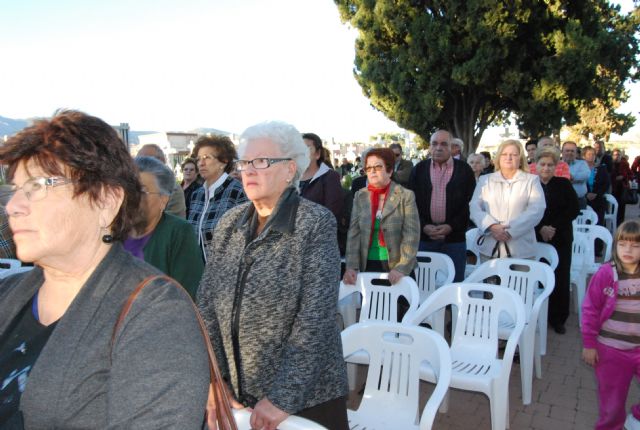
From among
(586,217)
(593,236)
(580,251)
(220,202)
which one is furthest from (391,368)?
(586,217)

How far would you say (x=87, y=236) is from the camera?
122 centimetres

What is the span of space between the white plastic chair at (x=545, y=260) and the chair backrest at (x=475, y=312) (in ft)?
3.39

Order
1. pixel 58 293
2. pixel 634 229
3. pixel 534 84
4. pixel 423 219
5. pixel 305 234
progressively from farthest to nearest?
1. pixel 534 84
2. pixel 423 219
3. pixel 634 229
4. pixel 305 234
5. pixel 58 293

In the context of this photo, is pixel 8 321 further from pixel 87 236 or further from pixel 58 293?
pixel 87 236

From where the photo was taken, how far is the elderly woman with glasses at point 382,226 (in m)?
3.80

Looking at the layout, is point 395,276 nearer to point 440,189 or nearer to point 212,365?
point 440,189

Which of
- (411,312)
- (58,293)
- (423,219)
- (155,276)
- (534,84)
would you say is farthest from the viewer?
(534,84)

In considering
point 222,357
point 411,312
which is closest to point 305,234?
point 222,357

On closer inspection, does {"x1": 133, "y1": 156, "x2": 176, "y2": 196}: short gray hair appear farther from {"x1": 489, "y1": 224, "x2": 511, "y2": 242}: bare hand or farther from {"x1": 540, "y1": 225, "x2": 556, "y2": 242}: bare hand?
{"x1": 540, "y1": 225, "x2": 556, "y2": 242}: bare hand

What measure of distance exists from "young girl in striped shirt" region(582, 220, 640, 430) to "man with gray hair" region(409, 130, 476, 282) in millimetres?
1681

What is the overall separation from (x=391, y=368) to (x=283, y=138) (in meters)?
1.31

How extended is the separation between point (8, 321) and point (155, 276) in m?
0.44

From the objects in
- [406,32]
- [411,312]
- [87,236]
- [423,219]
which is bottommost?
[411,312]

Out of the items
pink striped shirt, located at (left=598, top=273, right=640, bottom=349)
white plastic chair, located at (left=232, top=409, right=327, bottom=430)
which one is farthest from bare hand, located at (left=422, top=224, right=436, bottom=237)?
white plastic chair, located at (left=232, top=409, right=327, bottom=430)
